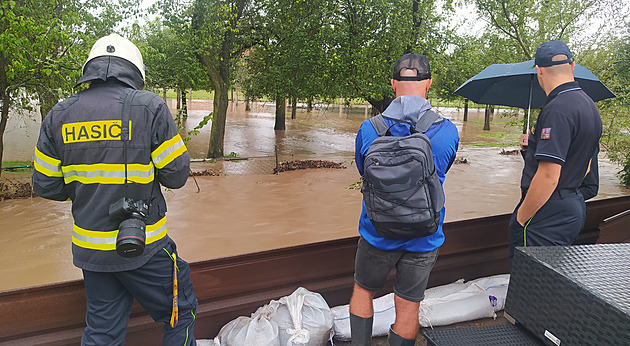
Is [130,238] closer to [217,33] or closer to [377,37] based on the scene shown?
[377,37]

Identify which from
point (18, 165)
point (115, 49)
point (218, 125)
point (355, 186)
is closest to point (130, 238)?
point (115, 49)

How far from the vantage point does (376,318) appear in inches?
119

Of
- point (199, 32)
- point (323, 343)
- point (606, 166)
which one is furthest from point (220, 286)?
point (606, 166)

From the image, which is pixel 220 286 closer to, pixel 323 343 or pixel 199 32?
pixel 323 343

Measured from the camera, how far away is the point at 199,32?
11.6m

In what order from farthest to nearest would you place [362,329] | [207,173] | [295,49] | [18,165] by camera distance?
[295,49], [18,165], [207,173], [362,329]

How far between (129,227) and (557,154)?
232 centimetres

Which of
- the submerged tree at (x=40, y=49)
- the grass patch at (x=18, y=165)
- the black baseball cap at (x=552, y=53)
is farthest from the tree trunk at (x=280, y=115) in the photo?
the black baseball cap at (x=552, y=53)

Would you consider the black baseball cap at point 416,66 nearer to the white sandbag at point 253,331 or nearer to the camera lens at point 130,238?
the camera lens at point 130,238

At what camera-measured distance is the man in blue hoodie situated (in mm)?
2244

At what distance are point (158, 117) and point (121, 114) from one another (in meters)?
0.16

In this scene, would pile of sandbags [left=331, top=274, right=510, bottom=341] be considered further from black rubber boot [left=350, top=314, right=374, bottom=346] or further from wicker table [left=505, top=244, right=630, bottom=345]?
wicker table [left=505, top=244, right=630, bottom=345]

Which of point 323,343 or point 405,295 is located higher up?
point 405,295

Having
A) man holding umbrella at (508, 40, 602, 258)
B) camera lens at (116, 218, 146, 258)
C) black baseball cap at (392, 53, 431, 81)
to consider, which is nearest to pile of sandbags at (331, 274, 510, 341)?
man holding umbrella at (508, 40, 602, 258)
